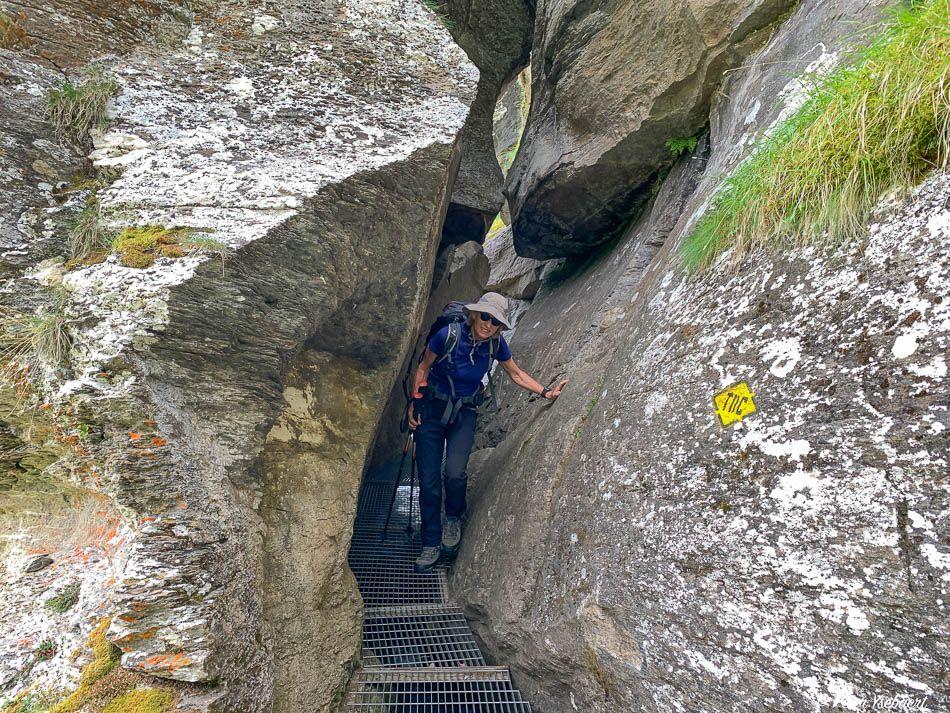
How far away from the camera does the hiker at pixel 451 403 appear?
4.91m

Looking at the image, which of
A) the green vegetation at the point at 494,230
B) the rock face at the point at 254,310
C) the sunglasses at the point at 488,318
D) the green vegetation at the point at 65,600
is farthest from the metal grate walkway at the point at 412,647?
the green vegetation at the point at 494,230

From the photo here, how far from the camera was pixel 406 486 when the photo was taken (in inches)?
302

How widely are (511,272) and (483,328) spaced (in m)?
6.88

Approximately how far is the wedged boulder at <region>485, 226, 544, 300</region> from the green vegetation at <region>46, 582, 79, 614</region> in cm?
824

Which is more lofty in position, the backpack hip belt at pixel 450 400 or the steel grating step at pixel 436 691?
the backpack hip belt at pixel 450 400

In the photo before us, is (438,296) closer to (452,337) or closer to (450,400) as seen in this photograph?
(450,400)

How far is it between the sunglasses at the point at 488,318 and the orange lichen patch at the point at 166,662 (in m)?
3.40

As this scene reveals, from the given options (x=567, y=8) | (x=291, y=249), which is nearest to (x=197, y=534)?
(x=291, y=249)

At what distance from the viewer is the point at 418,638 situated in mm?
4559

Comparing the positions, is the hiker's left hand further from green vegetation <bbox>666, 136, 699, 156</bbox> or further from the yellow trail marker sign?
green vegetation <bbox>666, 136, 699, 156</bbox>

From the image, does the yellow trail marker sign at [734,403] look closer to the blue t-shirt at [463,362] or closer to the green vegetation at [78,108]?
the blue t-shirt at [463,362]

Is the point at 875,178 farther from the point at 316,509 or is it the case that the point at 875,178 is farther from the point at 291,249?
the point at 316,509

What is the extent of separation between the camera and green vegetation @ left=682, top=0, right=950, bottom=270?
7.22ft

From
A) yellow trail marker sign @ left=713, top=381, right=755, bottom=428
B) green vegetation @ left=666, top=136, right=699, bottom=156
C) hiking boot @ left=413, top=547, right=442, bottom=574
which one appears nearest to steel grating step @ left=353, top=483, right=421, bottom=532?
hiking boot @ left=413, top=547, right=442, bottom=574
